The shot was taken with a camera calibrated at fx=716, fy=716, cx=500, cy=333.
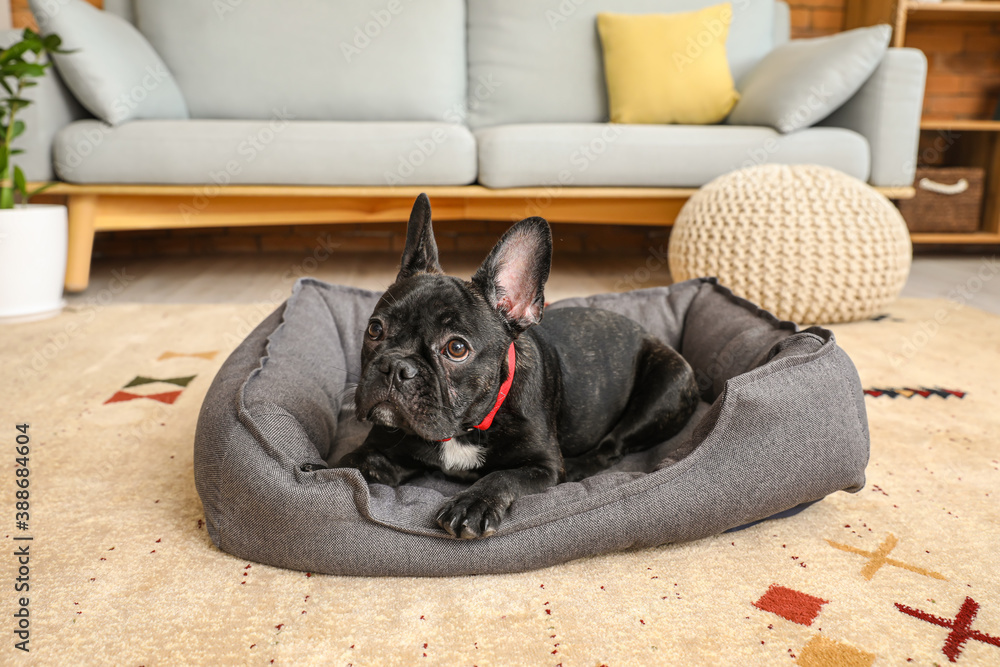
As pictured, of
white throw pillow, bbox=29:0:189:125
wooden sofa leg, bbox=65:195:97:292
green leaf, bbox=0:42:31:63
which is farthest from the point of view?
wooden sofa leg, bbox=65:195:97:292

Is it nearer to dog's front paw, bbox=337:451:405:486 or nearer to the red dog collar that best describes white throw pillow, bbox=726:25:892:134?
the red dog collar

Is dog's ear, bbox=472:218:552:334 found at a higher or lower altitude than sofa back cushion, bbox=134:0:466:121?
lower

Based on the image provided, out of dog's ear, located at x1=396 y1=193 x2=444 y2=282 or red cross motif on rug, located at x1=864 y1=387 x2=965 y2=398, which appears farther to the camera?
red cross motif on rug, located at x1=864 y1=387 x2=965 y2=398

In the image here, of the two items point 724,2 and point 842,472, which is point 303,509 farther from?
point 724,2

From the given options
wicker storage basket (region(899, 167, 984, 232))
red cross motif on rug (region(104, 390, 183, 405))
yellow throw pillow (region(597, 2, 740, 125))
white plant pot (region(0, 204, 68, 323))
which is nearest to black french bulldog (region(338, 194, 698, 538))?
red cross motif on rug (region(104, 390, 183, 405))

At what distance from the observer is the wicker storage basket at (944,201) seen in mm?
4426

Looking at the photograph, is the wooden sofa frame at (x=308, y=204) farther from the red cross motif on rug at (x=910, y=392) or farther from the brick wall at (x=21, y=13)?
the brick wall at (x=21, y=13)

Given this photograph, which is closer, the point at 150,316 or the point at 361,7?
the point at 150,316

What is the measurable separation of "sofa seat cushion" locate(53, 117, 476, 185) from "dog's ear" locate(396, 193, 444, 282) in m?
1.98

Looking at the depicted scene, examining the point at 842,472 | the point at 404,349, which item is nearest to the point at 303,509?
the point at 404,349

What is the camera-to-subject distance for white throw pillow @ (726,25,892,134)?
11.8ft

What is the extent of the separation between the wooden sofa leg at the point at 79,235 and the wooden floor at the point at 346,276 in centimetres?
11

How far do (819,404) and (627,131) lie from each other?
7.88 feet

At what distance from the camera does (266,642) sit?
1101 millimetres
